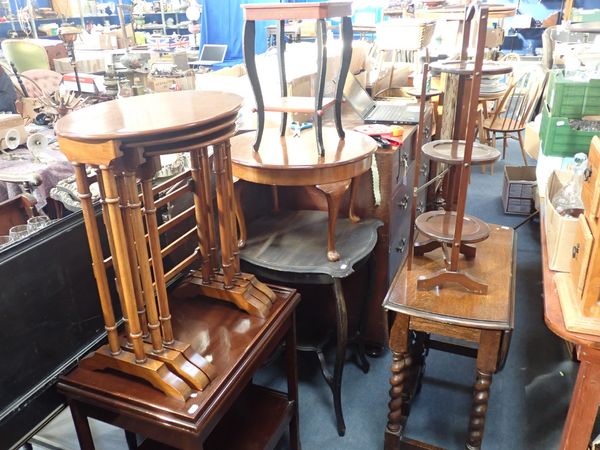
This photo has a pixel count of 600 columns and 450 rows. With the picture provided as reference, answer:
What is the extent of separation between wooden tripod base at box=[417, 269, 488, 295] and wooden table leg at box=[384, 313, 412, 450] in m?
0.12

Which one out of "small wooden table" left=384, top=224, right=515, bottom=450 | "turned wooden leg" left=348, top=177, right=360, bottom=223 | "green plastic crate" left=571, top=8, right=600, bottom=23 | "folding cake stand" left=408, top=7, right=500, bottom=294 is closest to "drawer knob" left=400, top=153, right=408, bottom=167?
"turned wooden leg" left=348, top=177, right=360, bottom=223

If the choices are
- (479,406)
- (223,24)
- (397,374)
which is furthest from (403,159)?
(223,24)

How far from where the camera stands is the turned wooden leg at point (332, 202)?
164cm

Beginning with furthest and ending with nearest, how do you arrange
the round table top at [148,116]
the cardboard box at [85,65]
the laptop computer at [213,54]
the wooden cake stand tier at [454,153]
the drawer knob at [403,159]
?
the laptop computer at [213,54], the cardboard box at [85,65], the drawer knob at [403,159], the wooden cake stand tier at [454,153], the round table top at [148,116]

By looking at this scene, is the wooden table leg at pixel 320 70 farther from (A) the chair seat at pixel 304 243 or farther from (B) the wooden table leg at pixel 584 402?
(B) the wooden table leg at pixel 584 402

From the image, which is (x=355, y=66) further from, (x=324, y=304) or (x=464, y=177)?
(x=464, y=177)

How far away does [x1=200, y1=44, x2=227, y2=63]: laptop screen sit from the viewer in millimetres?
7164

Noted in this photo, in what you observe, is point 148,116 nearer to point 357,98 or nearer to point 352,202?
point 352,202

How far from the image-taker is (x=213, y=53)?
23.8 ft

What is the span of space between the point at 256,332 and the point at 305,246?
57cm

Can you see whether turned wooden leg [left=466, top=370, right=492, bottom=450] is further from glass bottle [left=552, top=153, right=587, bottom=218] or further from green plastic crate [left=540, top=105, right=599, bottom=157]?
green plastic crate [left=540, top=105, right=599, bottom=157]

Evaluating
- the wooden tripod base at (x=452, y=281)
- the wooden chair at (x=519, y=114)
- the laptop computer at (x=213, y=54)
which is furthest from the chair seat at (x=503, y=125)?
the laptop computer at (x=213, y=54)

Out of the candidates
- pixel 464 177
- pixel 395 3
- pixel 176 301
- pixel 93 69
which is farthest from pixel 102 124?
pixel 395 3

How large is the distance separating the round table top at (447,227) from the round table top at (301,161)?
0.27m
